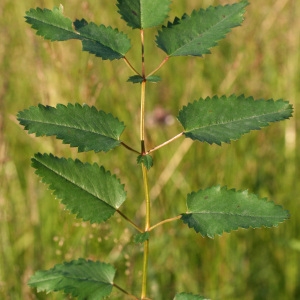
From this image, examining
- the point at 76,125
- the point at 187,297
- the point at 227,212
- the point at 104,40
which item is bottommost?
the point at 187,297

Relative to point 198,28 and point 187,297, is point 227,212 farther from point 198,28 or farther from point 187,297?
point 198,28

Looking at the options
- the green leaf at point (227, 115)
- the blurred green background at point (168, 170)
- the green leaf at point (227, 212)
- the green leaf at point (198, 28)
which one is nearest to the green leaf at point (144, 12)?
the green leaf at point (198, 28)

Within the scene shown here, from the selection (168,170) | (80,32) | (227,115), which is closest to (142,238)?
(227,115)

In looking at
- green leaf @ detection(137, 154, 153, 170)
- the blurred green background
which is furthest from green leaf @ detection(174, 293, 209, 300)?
the blurred green background

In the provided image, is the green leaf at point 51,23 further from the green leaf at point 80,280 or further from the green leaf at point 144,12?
the green leaf at point 80,280

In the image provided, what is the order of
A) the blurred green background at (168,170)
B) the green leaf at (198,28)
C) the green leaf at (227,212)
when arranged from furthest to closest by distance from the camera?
the blurred green background at (168,170) → the green leaf at (198,28) → the green leaf at (227,212)

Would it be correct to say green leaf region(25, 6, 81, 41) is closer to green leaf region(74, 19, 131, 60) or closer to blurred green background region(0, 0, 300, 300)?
green leaf region(74, 19, 131, 60)
